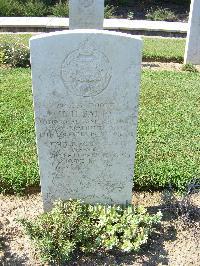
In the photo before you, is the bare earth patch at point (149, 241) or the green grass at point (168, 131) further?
the green grass at point (168, 131)

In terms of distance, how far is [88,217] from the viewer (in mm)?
4754

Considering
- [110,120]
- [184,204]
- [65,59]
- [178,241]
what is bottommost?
[178,241]

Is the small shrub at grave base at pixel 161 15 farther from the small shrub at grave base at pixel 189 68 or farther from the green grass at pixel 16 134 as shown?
the green grass at pixel 16 134

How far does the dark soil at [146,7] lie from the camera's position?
1808 cm

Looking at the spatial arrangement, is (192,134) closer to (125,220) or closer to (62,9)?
(125,220)

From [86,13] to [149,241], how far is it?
21.2ft

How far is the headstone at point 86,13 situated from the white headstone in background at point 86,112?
580 centimetres


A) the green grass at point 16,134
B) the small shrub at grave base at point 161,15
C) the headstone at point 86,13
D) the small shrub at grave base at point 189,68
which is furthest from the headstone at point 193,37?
the small shrub at grave base at point 161,15

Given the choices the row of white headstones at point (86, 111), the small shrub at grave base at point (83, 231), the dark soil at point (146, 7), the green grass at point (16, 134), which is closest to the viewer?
the row of white headstones at point (86, 111)

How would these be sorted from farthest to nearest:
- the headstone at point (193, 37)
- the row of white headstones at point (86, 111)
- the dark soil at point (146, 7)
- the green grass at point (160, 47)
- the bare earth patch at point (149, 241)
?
the dark soil at point (146, 7), the green grass at point (160, 47), the headstone at point (193, 37), the bare earth patch at point (149, 241), the row of white headstones at point (86, 111)

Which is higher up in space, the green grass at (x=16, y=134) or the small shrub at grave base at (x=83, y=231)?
the green grass at (x=16, y=134)

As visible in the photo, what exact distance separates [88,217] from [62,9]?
519 inches

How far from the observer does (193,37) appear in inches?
432

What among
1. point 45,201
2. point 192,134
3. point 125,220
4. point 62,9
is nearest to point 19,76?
point 192,134
